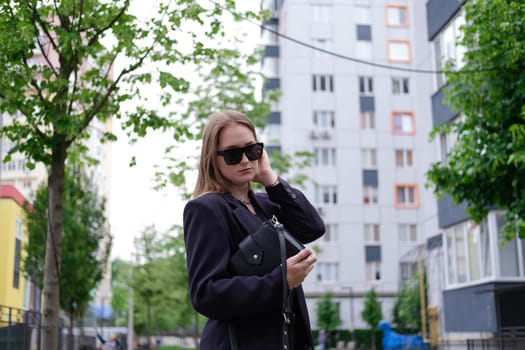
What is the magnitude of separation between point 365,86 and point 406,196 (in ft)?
28.7

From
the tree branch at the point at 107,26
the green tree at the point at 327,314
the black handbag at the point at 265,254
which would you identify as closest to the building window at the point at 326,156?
the green tree at the point at 327,314

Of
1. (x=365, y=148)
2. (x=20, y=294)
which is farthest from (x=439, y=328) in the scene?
(x=365, y=148)

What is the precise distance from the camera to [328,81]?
57.8 metres

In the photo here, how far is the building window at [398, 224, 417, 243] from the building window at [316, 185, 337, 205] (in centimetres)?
527

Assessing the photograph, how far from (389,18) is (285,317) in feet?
196

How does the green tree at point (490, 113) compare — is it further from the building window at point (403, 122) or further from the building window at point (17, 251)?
the building window at point (403, 122)

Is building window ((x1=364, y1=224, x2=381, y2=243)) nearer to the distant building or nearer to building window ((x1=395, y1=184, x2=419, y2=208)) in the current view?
building window ((x1=395, y1=184, x2=419, y2=208))

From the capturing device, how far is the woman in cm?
272

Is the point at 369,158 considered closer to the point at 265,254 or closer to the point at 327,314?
the point at 327,314

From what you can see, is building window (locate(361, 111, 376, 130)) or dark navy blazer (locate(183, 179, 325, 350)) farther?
building window (locate(361, 111, 376, 130))

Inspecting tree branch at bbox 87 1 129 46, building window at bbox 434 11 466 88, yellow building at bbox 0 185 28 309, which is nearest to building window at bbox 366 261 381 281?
building window at bbox 434 11 466 88

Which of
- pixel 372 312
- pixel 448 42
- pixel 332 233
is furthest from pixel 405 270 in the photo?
pixel 448 42

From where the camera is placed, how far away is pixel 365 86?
5884 cm

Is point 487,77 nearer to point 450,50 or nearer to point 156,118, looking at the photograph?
point 156,118
